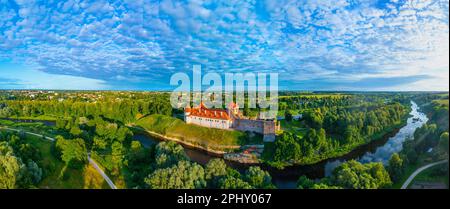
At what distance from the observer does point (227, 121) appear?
768cm

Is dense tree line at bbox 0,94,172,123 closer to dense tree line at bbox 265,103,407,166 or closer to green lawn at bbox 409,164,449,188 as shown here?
dense tree line at bbox 265,103,407,166

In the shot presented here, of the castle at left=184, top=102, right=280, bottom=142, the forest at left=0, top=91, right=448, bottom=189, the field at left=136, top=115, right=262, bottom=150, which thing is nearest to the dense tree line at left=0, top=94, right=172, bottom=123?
the forest at left=0, top=91, right=448, bottom=189

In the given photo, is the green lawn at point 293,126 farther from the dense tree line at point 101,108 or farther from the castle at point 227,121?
the dense tree line at point 101,108

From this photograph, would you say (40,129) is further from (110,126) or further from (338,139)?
(338,139)

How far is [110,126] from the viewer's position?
5.39 meters

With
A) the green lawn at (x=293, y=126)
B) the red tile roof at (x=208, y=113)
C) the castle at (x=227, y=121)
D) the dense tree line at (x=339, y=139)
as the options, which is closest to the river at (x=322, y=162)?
the dense tree line at (x=339, y=139)

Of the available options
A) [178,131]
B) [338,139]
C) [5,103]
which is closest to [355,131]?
[338,139]

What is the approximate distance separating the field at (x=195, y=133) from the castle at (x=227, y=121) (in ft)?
0.64

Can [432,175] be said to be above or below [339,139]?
above

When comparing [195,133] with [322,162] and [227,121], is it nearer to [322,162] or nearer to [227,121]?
[227,121]

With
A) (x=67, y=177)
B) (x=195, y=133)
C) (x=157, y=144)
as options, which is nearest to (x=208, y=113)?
(x=195, y=133)

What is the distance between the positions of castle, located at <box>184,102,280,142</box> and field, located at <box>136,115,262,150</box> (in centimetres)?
19

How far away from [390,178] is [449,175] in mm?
1055

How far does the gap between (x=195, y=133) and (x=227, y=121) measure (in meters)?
1.16
